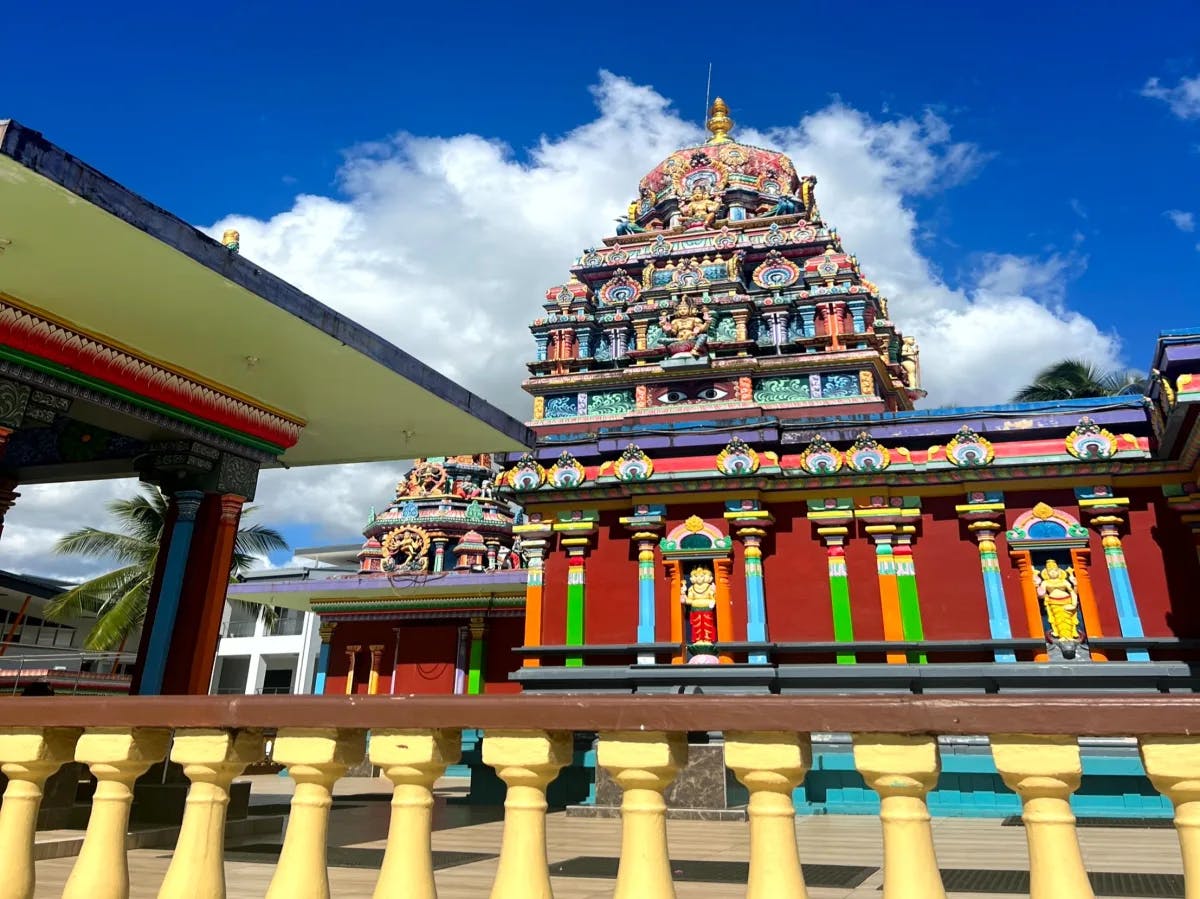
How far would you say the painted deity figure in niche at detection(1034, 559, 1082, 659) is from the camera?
1216 centimetres

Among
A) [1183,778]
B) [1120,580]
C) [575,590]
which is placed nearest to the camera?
[1183,778]

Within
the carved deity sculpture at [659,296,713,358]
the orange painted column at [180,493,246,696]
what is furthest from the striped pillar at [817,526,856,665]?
the carved deity sculpture at [659,296,713,358]

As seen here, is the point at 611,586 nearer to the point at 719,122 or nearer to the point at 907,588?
the point at 907,588

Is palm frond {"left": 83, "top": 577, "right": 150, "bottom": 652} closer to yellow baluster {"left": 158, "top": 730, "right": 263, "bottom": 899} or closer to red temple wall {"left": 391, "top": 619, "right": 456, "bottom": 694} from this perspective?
red temple wall {"left": 391, "top": 619, "right": 456, "bottom": 694}

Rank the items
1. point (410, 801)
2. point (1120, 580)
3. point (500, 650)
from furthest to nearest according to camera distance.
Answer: point (500, 650)
point (1120, 580)
point (410, 801)

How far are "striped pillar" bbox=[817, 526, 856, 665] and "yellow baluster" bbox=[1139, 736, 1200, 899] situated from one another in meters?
11.2

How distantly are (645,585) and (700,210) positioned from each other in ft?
66.7

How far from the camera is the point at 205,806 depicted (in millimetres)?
3057

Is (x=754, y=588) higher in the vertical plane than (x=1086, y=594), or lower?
higher

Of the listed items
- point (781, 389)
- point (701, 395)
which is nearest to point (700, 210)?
point (701, 395)

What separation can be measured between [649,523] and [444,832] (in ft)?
21.8

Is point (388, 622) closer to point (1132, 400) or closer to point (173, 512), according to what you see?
point (173, 512)

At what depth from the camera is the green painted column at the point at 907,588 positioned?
1330 centimetres

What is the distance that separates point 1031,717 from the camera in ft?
8.12
